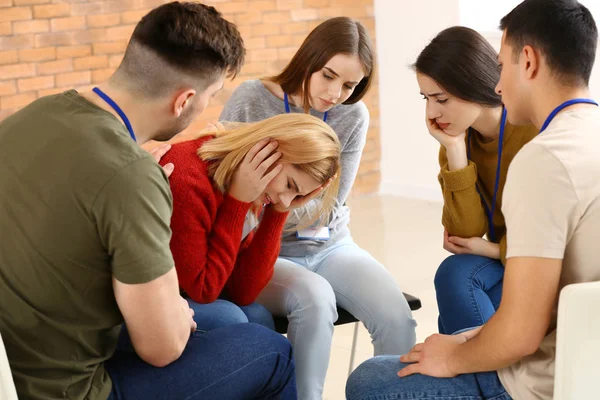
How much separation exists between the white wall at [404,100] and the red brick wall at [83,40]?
0.68 meters

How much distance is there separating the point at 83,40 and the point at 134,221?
3306mm

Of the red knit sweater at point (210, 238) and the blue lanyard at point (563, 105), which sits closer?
the blue lanyard at point (563, 105)

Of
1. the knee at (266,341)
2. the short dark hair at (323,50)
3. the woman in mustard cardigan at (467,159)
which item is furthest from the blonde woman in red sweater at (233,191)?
the short dark hair at (323,50)

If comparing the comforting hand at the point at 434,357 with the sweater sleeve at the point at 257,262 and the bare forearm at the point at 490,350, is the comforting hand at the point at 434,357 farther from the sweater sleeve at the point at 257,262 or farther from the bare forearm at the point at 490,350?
the sweater sleeve at the point at 257,262

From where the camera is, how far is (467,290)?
85.7 inches

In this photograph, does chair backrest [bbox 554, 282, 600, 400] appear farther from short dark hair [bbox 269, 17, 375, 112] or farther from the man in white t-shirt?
short dark hair [bbox 269, 17, 375, 112]

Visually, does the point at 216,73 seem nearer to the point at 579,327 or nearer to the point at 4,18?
the point at 579,327

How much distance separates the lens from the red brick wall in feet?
14.1

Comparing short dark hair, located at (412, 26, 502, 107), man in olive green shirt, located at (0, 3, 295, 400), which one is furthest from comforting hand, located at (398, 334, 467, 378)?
short dark hair, located at (412, 26, 502, 107)

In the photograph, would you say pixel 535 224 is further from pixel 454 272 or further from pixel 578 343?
pixel 454 272

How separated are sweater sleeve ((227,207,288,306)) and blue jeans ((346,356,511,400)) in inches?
19.8

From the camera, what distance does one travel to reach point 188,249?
1.99 metres

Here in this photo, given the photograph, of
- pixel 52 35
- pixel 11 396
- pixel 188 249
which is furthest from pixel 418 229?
pixel 11 396

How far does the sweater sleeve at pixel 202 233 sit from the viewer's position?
1.98 metres
